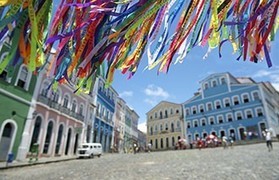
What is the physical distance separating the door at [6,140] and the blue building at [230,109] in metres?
28.6

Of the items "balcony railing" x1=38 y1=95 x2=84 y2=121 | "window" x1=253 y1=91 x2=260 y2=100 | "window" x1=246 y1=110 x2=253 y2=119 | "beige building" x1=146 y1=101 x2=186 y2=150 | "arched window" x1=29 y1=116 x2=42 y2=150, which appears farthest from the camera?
"beige building" x1=146 y1=101 x2=186 y2=150

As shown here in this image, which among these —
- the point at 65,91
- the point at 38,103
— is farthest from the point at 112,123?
the point at 38,103

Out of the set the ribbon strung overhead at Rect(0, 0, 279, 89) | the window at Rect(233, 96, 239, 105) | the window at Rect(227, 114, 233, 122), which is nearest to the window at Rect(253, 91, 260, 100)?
the window at Rect(233, 96, 239, 105)

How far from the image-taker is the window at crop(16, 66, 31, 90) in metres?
14.7

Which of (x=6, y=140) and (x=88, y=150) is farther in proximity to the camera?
(x=88, y=150)

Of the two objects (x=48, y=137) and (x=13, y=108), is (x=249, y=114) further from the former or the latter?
(x=13, y=108)

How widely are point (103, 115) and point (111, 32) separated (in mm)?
30338

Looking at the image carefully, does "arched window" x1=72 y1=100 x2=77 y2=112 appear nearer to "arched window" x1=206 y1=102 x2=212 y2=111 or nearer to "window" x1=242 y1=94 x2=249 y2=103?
"arched window" x1=206 y1=102 x2=212 y2=111

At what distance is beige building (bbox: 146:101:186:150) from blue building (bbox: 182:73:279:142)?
413 centimetres

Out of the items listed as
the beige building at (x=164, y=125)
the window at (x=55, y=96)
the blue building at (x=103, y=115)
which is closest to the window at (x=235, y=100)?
the beige building at (x=164, y=125)

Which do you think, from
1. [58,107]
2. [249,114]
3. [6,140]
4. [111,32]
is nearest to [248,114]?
[249,114]

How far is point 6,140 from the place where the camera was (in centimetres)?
1354

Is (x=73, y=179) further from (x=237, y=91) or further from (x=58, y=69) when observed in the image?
(x=237, y=91)

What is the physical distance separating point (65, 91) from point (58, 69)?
64.5 ft
